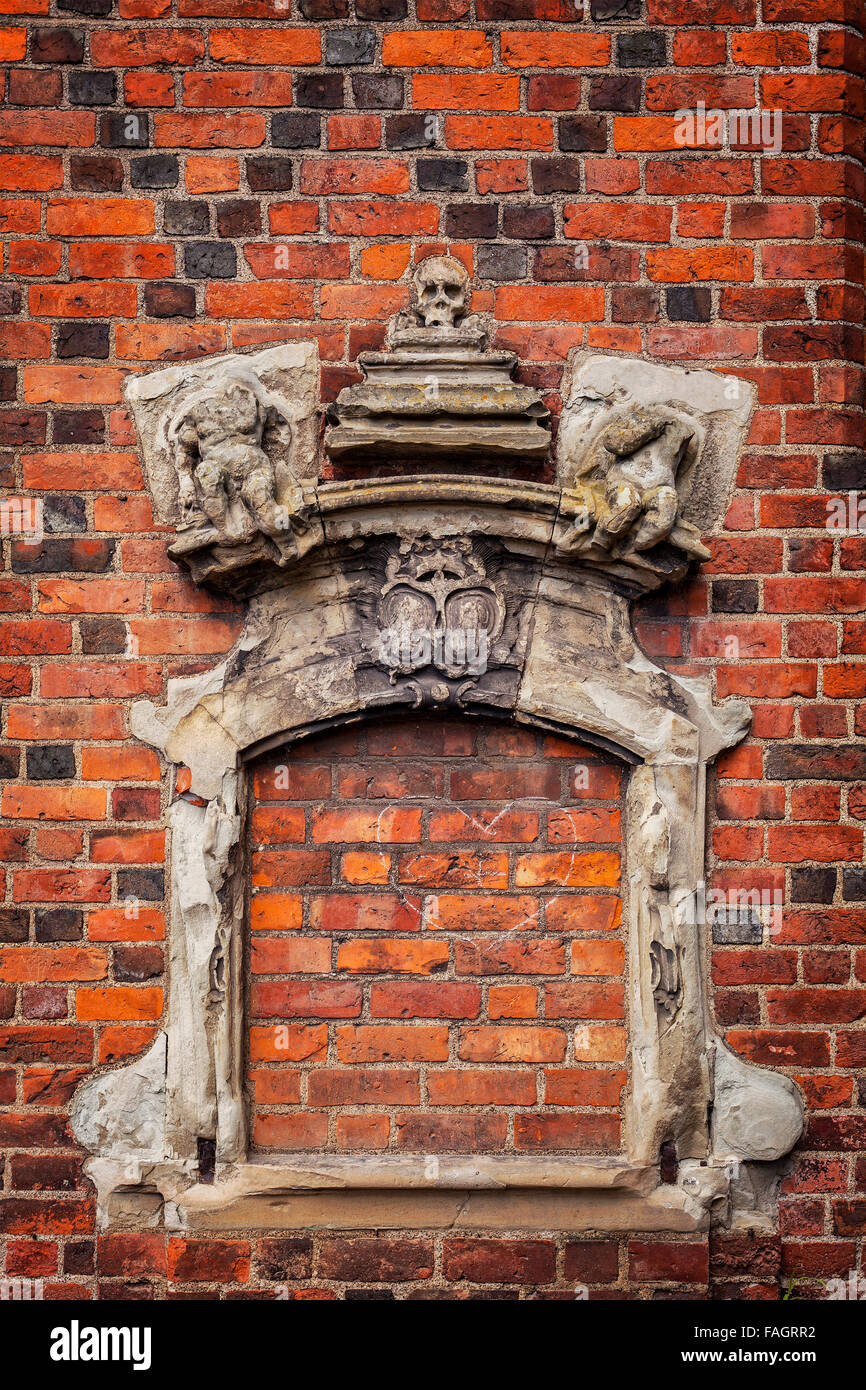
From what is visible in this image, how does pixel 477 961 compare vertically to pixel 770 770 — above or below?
below

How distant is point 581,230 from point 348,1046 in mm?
1961

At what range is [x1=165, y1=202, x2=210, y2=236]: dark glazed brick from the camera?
9.50 ft

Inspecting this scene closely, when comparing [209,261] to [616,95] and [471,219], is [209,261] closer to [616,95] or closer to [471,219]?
[471,219]

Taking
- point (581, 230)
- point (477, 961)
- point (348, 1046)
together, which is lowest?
point (348, 1046)

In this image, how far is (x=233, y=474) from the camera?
9.12 feet

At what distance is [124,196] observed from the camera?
289 cm

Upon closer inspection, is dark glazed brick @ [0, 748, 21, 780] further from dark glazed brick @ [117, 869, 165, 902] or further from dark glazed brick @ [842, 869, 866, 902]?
dark glazed brick @ [842, 869, 866, 902]

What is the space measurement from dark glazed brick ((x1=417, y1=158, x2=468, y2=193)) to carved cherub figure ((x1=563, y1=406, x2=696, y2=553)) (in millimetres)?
653

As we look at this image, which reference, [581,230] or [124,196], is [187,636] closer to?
[124,196]

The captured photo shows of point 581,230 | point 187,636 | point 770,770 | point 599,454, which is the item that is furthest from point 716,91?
point 187,636

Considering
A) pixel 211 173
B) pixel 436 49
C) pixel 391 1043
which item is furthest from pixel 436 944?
pixel 436 49

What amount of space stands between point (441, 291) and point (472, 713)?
97cm

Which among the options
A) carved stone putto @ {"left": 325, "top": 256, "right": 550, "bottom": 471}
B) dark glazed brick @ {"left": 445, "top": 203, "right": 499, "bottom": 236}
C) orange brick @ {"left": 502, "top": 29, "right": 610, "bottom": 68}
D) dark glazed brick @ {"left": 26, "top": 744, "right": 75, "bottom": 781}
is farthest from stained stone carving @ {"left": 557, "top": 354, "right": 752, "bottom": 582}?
dark glazed brick @ {"left": 26, "top": 744, "right": 75, "bottom": 781}

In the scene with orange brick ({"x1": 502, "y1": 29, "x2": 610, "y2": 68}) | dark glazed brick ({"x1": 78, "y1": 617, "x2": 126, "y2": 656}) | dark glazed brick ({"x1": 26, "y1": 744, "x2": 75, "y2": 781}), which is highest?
orange brick ({"x1": 502, "y1": 29, "x2": 610, "y2": 68})
